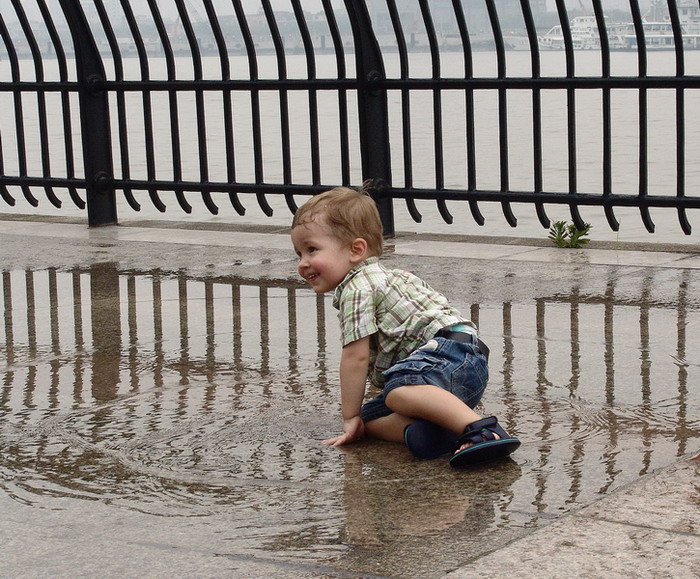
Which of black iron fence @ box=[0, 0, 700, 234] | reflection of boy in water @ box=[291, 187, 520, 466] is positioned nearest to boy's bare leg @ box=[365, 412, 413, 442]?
reflection of boy in water @ box=[291, 187, 520, 466]

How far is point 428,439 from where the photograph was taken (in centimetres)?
376

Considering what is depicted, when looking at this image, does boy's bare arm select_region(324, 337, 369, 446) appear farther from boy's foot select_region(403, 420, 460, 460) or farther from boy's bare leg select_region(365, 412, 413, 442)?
boy's foot select_region(403, 420, 460, 460)

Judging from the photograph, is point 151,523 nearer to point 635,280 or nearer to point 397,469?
point 397,469

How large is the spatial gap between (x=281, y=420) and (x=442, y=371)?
0.62m

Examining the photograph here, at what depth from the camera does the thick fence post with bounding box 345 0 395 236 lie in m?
8.37

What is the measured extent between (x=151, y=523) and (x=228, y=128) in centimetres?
591

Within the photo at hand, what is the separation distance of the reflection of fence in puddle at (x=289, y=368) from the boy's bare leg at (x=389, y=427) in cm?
18

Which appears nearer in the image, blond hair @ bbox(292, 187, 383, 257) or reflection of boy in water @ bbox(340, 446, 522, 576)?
reflection of boy in water @ bbox(340, 446, 522, 576)

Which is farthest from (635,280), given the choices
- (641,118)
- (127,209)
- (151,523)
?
(127,209)

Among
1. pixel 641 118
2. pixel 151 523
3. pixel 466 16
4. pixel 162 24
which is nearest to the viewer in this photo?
pixel 151 523

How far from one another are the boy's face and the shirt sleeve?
81mm

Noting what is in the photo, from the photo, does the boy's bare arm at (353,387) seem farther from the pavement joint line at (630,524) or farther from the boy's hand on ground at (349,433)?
the pavement joint line at (630,524)

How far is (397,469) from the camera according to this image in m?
3.67

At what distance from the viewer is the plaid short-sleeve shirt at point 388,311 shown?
3.99 meters
